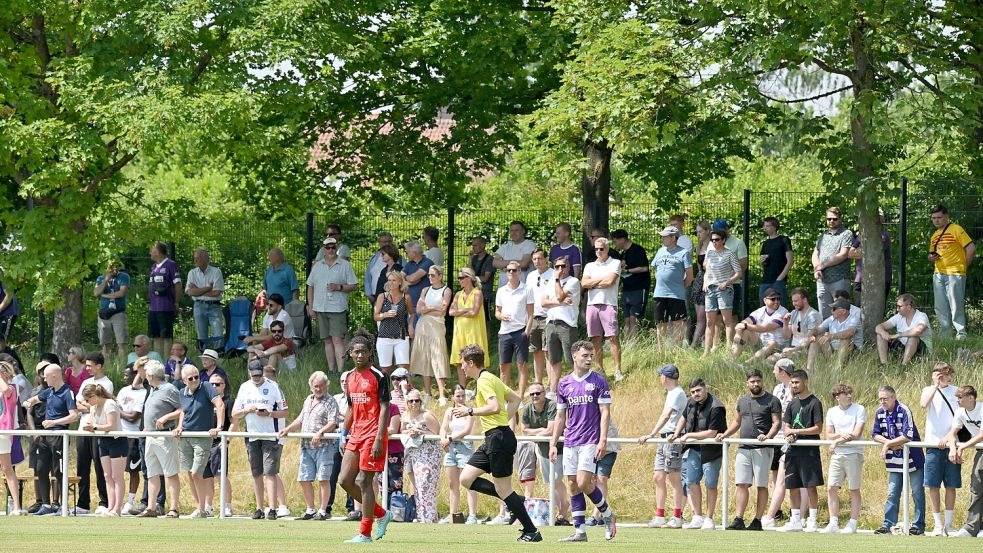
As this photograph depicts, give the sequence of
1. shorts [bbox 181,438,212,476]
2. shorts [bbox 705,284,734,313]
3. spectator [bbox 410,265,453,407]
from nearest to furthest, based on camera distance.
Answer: shorts [bbox 181,438,212,476] < spectator [bbox 410,265,453,407] < shorts [bbox 705,284,734,313]

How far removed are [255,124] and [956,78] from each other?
10.1m

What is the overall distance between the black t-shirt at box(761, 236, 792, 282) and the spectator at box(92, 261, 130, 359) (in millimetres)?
9952

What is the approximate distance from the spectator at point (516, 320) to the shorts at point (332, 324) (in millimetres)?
2866

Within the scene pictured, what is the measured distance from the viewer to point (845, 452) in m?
16.1

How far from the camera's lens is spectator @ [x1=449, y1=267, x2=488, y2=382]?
19.9 meters

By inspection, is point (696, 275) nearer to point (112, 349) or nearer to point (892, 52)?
point (892, 52)

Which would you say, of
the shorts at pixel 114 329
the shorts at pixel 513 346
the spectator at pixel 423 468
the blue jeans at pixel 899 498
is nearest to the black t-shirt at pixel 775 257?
the shorts at pixel 513 346

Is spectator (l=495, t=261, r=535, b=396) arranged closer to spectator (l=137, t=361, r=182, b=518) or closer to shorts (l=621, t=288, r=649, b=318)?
shorts (l=621, t=288, r=649, b=318)

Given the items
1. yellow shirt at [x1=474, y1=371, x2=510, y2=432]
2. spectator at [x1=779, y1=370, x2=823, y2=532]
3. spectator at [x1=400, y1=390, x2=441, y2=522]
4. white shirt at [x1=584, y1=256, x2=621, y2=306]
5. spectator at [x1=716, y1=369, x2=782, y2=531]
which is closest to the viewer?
yellow shirt at [x1=474, y1=371, x2=510, y2=432]

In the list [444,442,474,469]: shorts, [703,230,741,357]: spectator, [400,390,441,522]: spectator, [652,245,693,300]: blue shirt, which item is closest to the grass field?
[400,390,441,522]: spectator

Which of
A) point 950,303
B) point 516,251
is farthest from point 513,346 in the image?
point 950,303

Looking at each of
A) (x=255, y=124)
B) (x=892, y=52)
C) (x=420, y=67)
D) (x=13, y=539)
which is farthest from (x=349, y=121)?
(x=13, y=539)

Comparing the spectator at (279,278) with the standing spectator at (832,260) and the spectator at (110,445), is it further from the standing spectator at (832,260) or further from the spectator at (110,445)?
the standing spectator at (832,260)

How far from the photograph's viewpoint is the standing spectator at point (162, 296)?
74.4ft
